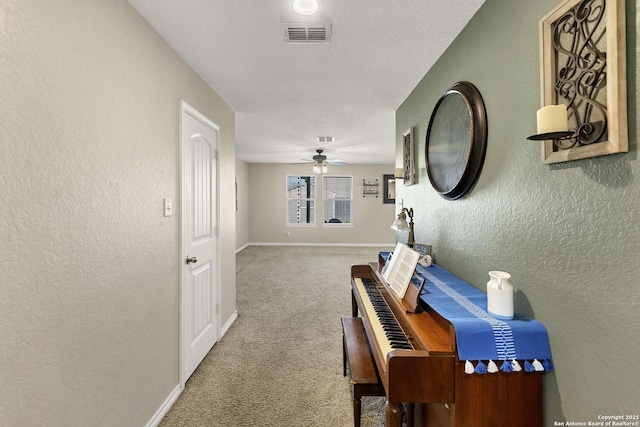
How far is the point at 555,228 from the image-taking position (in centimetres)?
106

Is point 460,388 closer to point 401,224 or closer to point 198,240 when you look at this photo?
point 401,224

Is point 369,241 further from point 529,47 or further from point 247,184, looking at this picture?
point 529,47

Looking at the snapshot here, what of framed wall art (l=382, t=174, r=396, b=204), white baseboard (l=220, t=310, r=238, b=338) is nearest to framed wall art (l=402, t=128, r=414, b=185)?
white baseboard (l=220, t=310, r=238, b=338)

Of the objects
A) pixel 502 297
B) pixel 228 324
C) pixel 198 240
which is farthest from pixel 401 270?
pixel 228 324

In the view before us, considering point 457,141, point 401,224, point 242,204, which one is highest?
point 457,141

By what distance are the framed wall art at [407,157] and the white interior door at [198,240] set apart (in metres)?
1.82

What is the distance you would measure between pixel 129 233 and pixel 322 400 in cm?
163

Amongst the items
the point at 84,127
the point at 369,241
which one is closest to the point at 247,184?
the point at 369,241

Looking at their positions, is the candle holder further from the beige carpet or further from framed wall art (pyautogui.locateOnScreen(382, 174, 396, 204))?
framed wall art (pyautogui.locateOnScreen(382, 174, 396, 204))

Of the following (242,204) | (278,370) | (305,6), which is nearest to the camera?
(305,6)

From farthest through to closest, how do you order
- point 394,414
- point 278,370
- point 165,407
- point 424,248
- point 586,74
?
point 278,370 → point 424,248 → point 165,407 → point 394,414 → point 586,74

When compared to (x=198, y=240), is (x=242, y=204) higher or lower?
higher

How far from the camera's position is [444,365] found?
1090mm

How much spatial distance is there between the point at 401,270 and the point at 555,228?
832 mm
